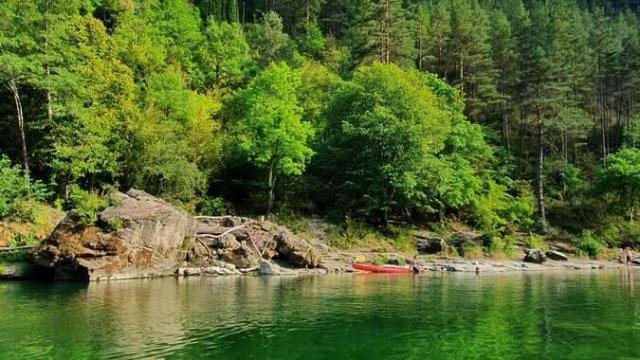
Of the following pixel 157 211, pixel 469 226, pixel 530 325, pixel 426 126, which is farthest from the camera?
pixel 469 226

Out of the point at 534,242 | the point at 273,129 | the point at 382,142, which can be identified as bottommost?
the point at 534,242

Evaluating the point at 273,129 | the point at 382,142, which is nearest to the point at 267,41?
the point at 273,129

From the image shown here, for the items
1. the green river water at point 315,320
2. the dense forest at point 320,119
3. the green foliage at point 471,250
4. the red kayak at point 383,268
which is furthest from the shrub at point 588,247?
the green river water at point 315,320

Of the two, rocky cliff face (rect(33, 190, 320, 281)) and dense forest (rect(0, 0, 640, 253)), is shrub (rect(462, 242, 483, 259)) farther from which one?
rocky cliff face (rect(33, 190, 320, 281))

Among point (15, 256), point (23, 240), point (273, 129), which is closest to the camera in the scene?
point (15, 256)

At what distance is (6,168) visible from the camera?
38.9m

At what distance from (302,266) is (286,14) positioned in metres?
69.1

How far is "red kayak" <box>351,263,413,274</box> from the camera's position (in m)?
43.1

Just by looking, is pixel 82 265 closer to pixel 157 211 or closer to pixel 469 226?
pixel 157 211

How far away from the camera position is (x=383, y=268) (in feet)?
142

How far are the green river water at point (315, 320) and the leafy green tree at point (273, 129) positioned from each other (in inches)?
734

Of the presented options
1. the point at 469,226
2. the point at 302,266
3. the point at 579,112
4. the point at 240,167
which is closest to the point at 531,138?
the point at 579,112

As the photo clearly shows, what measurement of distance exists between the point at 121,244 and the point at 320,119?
29025mm

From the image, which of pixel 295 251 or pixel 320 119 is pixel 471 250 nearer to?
pixel 295 251
